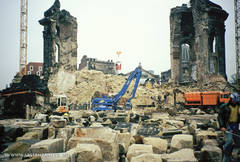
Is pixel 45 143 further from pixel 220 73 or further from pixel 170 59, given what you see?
pixel 170 59

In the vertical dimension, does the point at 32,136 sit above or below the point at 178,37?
below

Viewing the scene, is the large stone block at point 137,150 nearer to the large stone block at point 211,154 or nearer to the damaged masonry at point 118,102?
the damaged masonry at point 118,102

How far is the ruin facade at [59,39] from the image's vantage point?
2605cm

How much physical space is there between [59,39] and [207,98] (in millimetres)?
21453

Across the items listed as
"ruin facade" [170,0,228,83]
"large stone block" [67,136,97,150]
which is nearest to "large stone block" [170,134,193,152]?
"large stone block" [67,136,97,150]

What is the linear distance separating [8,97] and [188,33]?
25.3 meters

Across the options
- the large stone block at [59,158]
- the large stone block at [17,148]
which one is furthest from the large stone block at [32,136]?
the large stone block at [59,158]

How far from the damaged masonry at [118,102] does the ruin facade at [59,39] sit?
13cm

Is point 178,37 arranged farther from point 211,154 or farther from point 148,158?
point 148,158

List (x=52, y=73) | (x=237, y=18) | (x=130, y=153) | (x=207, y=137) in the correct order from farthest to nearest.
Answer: (x=237, y=18), (x=52, y=73), (x=207, y=137), (x=130, y=153)

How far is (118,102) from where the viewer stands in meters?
23.0

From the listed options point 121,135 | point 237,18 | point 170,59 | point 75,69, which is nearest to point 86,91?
point 75,69

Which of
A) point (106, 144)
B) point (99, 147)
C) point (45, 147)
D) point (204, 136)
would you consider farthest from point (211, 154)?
point (45, 147)

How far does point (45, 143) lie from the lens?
342 cm
